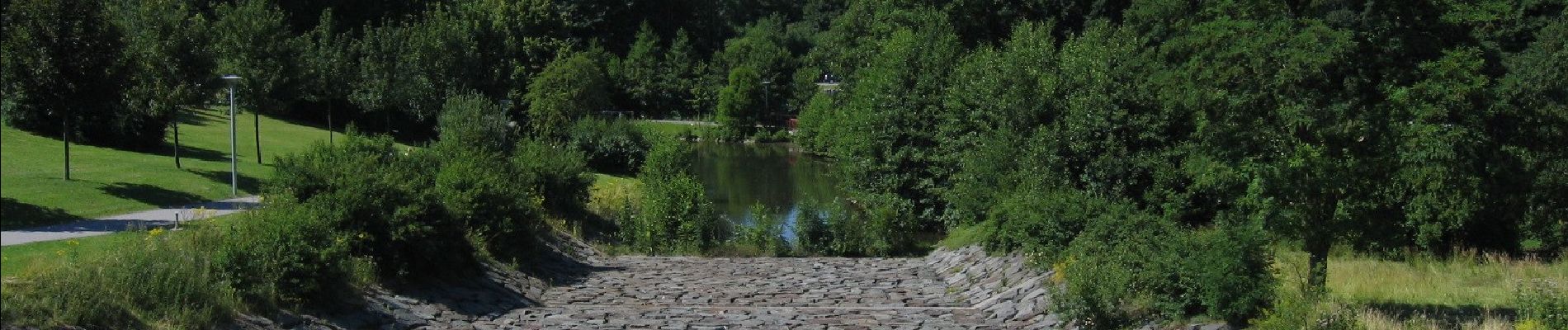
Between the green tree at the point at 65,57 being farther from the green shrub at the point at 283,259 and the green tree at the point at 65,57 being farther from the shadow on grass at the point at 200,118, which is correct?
the shadow on grass at the point at 200,118

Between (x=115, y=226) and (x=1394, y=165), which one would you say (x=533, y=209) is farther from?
(x=1394, y=165)

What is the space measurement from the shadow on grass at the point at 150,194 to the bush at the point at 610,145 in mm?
24154

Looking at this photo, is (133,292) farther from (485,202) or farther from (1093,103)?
(1093,103)

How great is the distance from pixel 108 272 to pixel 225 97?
26.5 meters

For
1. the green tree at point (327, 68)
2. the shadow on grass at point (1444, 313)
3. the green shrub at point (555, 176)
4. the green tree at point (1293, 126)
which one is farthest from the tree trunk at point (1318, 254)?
the green tree at point (327, 68)

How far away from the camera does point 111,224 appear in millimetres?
19656

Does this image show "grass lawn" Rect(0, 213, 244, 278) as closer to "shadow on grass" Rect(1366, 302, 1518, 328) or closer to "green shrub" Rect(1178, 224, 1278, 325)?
"green shrub" Rect(1178, 224, 1278, 325)

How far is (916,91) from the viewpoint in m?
34.8

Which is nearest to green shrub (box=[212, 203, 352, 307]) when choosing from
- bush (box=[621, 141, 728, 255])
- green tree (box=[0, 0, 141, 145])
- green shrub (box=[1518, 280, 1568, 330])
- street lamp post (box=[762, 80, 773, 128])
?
green tree (box=[0, 0, 141, 145])

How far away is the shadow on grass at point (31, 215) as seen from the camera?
59.8 feet

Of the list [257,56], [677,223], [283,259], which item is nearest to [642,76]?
[257,56]

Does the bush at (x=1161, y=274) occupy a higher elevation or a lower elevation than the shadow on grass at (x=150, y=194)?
higher

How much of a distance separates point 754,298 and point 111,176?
590 inches

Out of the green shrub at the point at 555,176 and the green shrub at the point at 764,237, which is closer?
the green shrub at the point at 764,237
